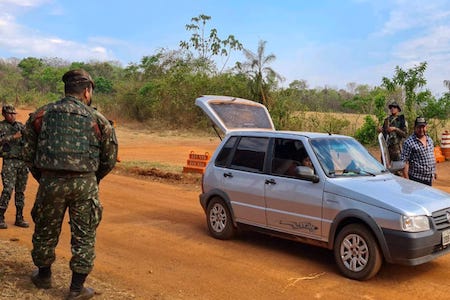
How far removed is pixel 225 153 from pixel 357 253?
2.78 m

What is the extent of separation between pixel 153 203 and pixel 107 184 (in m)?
2.85

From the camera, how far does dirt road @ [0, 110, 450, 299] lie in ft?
18.1

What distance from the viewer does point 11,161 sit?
800cm

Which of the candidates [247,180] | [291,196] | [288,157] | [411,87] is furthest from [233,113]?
[411,87]

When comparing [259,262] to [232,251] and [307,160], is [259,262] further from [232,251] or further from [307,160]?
[307,160]

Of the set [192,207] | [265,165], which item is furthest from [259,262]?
[192,207]

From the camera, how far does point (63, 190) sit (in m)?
4.61

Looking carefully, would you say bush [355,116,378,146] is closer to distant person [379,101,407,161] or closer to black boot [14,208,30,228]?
distant person [379,101,407,161]

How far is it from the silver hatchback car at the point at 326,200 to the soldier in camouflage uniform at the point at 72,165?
2703mm

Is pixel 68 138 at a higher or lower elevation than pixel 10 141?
higher

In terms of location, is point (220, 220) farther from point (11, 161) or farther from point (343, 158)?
point (11, 161)

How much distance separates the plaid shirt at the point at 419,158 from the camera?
27.0 ft

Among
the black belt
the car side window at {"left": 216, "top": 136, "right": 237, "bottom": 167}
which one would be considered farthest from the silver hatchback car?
the black belt

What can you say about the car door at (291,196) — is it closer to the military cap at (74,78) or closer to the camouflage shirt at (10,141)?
the military cap at (74,78)
